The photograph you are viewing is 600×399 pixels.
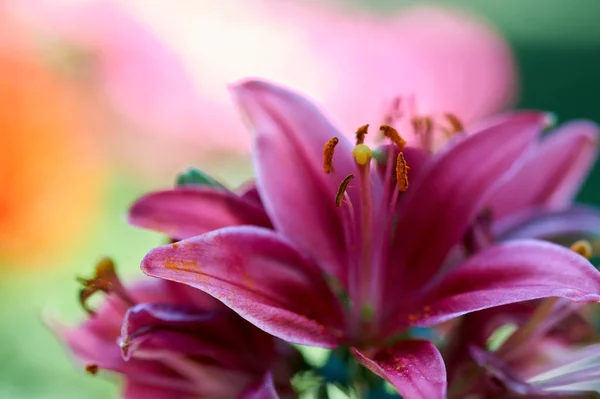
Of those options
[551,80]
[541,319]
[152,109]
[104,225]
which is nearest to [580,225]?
[541,319]

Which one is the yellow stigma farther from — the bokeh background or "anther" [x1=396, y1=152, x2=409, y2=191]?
the bokeh background

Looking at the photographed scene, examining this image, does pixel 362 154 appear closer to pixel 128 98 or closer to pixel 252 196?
pixel 252 196

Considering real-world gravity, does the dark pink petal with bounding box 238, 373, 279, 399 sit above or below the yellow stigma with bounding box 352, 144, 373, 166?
below

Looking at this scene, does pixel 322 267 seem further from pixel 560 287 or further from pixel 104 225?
pixel 104 225

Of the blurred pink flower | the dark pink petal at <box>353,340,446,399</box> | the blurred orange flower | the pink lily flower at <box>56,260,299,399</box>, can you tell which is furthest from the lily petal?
the blurred pink flower

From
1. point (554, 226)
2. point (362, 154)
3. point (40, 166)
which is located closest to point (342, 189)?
point (362, 154)
